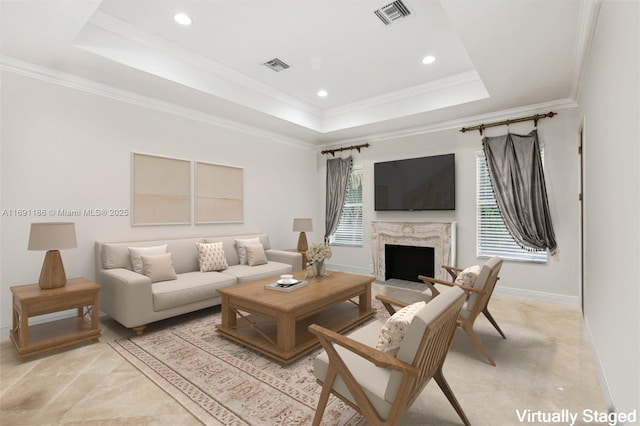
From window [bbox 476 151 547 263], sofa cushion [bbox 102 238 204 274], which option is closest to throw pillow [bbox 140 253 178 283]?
sofa cushion [bbox 102 238 204 274]

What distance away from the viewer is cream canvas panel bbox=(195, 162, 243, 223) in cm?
479

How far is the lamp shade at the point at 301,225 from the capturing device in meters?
5.61

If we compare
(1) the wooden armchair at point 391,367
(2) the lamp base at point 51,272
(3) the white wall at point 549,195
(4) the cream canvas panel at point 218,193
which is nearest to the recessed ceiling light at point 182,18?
(4) the cream canvas panel at point 218,193

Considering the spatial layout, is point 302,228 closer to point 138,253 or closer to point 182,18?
point 138,253

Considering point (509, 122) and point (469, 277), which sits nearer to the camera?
point (469, 277)

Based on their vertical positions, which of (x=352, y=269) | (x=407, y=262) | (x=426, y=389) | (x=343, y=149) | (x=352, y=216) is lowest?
(x=426, y=389)

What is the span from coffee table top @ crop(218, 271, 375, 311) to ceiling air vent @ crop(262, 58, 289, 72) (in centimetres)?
273

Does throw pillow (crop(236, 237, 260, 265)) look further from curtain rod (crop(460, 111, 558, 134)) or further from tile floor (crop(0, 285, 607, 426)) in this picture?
curtain rod (crop(460, 111, 558, 134))

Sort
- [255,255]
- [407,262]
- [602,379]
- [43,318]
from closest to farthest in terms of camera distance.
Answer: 1. [602,379]
2. [43,318]
3. [255,255]
4. [407,262]

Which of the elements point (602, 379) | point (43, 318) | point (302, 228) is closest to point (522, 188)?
point (602, 379)

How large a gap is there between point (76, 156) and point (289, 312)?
10.2 feet

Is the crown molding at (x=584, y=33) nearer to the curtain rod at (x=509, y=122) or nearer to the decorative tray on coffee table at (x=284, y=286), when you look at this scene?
the curtain rod at (x=509, y=122)

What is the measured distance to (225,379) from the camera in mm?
2350

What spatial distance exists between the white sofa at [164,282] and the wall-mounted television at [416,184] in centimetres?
233
